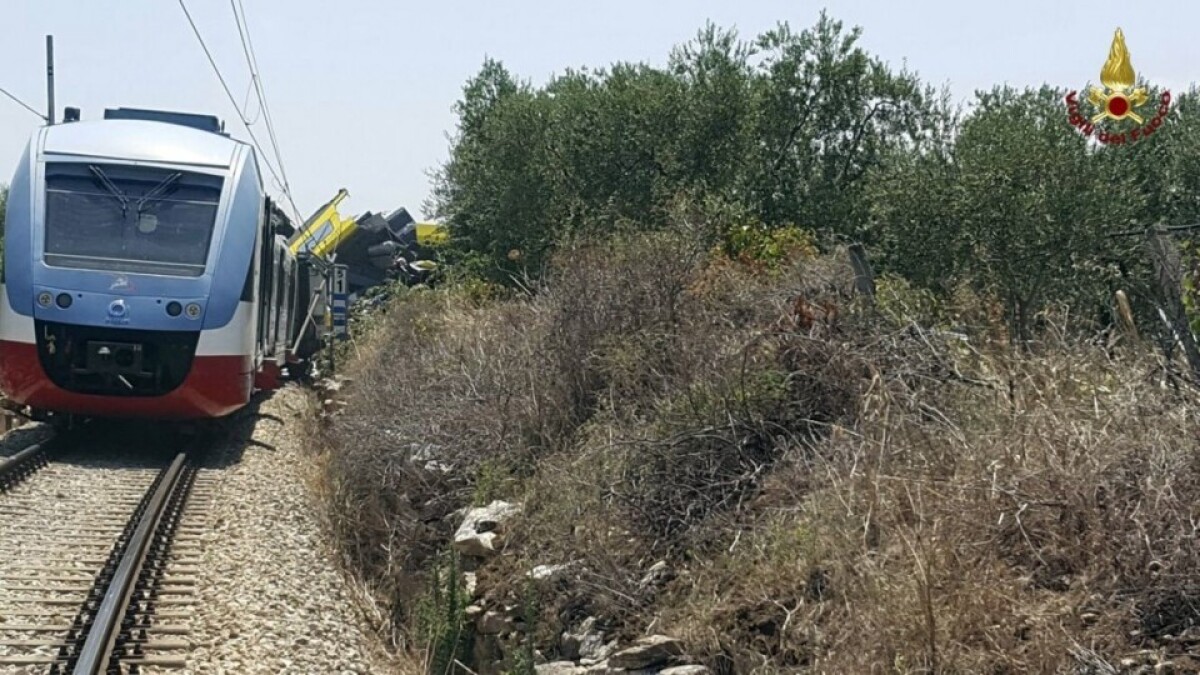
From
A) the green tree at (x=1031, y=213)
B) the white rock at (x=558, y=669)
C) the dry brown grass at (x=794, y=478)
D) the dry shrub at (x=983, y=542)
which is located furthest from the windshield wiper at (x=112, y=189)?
the green tree at (x=1031, y=213)

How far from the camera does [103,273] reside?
1352cm

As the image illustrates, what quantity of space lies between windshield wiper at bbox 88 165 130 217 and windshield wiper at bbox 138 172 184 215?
0.14 metres

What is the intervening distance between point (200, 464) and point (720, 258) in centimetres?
598

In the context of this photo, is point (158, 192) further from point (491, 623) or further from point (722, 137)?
point (722, 137)

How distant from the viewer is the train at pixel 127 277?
44.1 ft

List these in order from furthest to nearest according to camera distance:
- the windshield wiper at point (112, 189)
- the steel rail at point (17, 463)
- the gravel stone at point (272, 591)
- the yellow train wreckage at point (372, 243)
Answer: the yellow train wreckage at point (372, 243) → the windshield wiper at point (112, 189) → the steel rail at point (17, 463) → the gravel stone at point (272, 591)

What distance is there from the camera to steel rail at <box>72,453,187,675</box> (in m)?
7.01

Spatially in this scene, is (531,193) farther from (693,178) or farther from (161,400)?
(161,400)

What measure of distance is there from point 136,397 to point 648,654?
8.84 meters

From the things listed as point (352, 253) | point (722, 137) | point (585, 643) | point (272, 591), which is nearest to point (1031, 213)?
point (722, 137)

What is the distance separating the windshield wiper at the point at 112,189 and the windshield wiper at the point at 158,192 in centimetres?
14

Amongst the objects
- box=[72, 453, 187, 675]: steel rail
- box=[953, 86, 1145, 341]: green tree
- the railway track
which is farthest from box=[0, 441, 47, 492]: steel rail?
box=[953, 86, 1145, 341]: green tree

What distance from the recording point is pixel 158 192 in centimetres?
1401

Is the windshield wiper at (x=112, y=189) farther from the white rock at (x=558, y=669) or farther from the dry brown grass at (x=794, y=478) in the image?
the white rock at (x=558, y=669)
